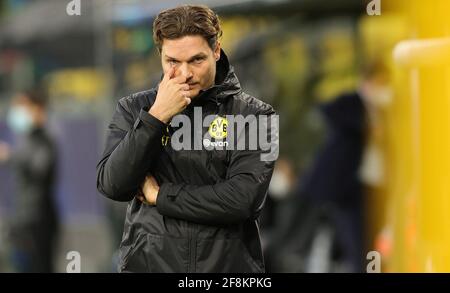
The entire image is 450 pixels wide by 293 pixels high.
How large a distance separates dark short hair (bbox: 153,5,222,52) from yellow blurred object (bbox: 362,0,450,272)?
0.77m

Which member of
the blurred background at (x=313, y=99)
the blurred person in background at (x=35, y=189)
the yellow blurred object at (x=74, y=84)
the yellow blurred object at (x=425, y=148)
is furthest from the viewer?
the yellow blurred object at (x=74, y=84)

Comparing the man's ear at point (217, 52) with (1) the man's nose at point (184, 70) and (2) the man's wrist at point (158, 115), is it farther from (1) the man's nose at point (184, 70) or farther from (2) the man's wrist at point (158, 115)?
(2) the man's wrist at point (158, 115)

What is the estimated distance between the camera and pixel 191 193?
130 inches

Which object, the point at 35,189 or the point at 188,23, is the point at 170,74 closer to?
the point at 188,23

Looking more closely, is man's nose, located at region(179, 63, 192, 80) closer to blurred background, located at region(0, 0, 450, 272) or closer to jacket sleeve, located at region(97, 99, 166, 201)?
jacket sleeve, located at region(97, 99, 166, 201)

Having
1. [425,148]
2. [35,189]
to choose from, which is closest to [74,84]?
[35,189]

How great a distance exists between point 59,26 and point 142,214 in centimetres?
1357

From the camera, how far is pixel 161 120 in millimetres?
3252

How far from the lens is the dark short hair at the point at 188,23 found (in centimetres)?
329

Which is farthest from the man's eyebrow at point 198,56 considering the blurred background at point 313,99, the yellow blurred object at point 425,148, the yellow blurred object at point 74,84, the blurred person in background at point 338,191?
the yellow blurred object at point 74,84

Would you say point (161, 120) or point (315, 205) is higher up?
point (161, 120)

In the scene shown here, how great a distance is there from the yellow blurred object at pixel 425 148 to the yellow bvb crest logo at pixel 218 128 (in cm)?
75
